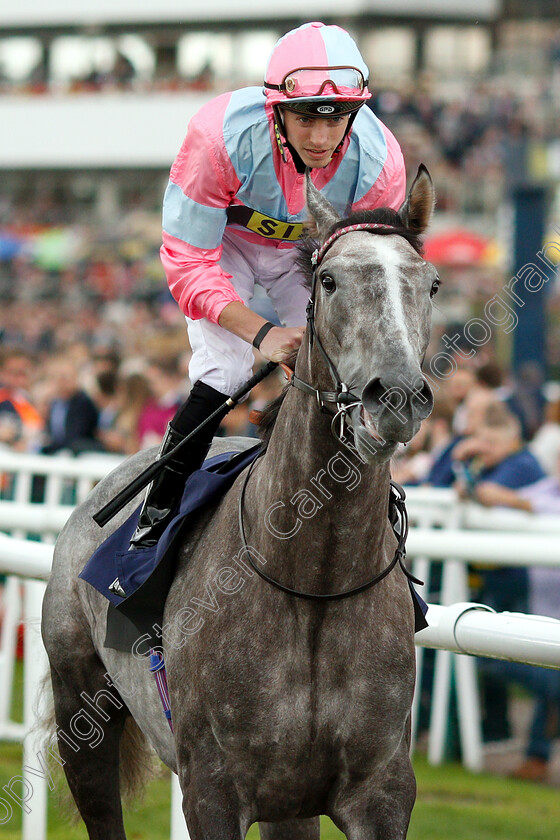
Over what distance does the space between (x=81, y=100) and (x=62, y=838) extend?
3129cm

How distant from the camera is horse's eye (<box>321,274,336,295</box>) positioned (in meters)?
2.68

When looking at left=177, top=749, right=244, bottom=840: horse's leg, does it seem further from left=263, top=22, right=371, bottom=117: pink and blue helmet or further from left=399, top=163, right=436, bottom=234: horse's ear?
left=263, top=22, right=371, bottom=117: pink and blue helmet

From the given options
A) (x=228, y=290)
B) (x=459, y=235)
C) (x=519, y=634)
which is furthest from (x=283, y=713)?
(x=459, y=235)

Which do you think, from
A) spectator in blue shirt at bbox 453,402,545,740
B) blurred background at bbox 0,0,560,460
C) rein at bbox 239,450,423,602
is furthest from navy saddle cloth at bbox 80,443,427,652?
blurred background at bbox 0,0,560,460

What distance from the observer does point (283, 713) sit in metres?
2.82

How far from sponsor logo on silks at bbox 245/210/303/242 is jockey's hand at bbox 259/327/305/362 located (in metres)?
0.45

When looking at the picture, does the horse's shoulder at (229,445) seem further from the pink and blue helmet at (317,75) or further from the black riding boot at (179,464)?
the pink and blue helmet at (317,75)

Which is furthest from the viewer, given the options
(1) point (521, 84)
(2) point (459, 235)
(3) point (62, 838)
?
(1) point (521, 84)

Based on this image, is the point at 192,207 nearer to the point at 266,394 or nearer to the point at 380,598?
the point at 380,598

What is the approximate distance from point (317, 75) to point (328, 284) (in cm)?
74

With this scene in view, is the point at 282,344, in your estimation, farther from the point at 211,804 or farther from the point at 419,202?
Result: the point at 211,804

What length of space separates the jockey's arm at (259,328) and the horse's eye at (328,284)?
368 mm

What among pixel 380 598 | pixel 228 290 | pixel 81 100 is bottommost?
pixel 81 100

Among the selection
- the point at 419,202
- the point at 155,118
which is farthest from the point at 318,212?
the point at 155,118
